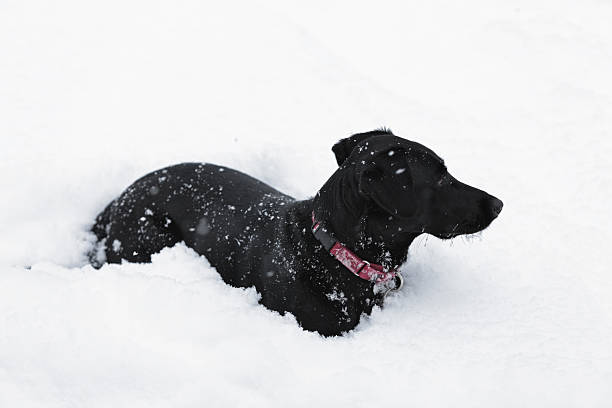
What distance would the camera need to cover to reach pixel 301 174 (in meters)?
4.26

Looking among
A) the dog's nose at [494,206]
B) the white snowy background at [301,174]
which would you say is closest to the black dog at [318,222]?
the dog's nose at [494,206]

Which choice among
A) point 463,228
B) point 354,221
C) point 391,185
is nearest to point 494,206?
point 463,228

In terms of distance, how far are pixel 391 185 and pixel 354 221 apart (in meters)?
0.29

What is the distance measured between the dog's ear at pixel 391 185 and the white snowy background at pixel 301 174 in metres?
0.68

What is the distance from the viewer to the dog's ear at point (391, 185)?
8.53 feet

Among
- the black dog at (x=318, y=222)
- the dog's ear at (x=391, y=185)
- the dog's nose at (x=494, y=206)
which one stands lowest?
the black dog at (x=318, y=222)

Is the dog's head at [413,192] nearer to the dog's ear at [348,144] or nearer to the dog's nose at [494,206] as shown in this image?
the dog's nose at [494,206]

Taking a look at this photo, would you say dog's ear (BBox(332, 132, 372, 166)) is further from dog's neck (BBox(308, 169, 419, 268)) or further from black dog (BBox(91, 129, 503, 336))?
dog's neck (BBox(308, 169, 419, 268))

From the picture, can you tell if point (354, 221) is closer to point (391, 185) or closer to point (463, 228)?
point (391, 185)

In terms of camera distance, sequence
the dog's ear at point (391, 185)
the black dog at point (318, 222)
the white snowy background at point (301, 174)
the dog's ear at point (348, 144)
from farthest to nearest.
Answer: the dog's ear at point (348, 144)
the black dog at point (318, 222)
the dog's ear at point (391, 185)
the white snowy background at point (301, 174)

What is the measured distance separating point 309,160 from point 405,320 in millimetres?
1765

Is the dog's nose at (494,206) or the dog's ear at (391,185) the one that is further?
the dog's nose at (494,206)

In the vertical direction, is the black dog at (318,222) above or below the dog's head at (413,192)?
below

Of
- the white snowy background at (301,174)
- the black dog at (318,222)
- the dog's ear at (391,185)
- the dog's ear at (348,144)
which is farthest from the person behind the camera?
the dog's ear at (348,144)
